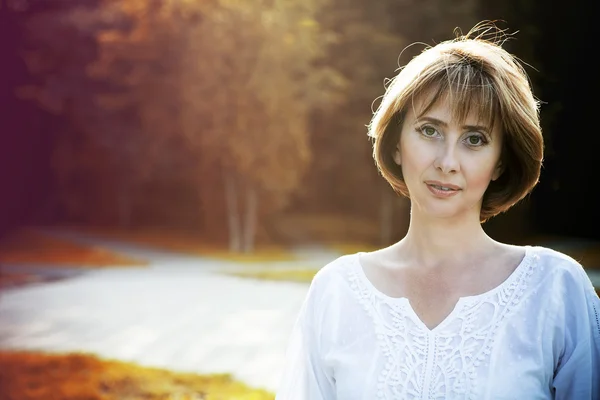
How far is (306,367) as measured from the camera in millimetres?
1135

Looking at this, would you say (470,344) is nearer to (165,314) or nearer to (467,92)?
(467,92)

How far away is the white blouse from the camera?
99 cm

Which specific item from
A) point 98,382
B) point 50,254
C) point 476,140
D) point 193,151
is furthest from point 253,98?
point 476,140

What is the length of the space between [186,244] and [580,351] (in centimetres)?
257

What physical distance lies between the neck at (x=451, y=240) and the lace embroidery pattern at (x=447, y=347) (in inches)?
2.8

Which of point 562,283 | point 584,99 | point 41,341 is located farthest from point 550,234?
point 41,341

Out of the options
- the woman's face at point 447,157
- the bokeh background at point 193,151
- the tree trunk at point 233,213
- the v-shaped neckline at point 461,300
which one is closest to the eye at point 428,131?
the woman's face at point 447,157

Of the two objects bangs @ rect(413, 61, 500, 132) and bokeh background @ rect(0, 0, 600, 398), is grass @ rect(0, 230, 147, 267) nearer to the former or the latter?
bokeh background @ rect(0, 0, 600, 398)

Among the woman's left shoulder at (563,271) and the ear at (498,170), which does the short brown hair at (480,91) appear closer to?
the ear at (498,170)

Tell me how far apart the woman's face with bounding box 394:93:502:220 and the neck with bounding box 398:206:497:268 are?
28 mm

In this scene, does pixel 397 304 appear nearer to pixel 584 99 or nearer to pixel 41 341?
pixel 584 99

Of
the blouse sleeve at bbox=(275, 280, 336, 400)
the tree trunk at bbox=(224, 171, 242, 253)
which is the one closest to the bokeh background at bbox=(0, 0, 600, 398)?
the tree trunk at bbox=(224, 171, 242, 253)

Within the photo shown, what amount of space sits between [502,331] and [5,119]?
117 inches

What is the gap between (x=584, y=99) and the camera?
9.53ft
